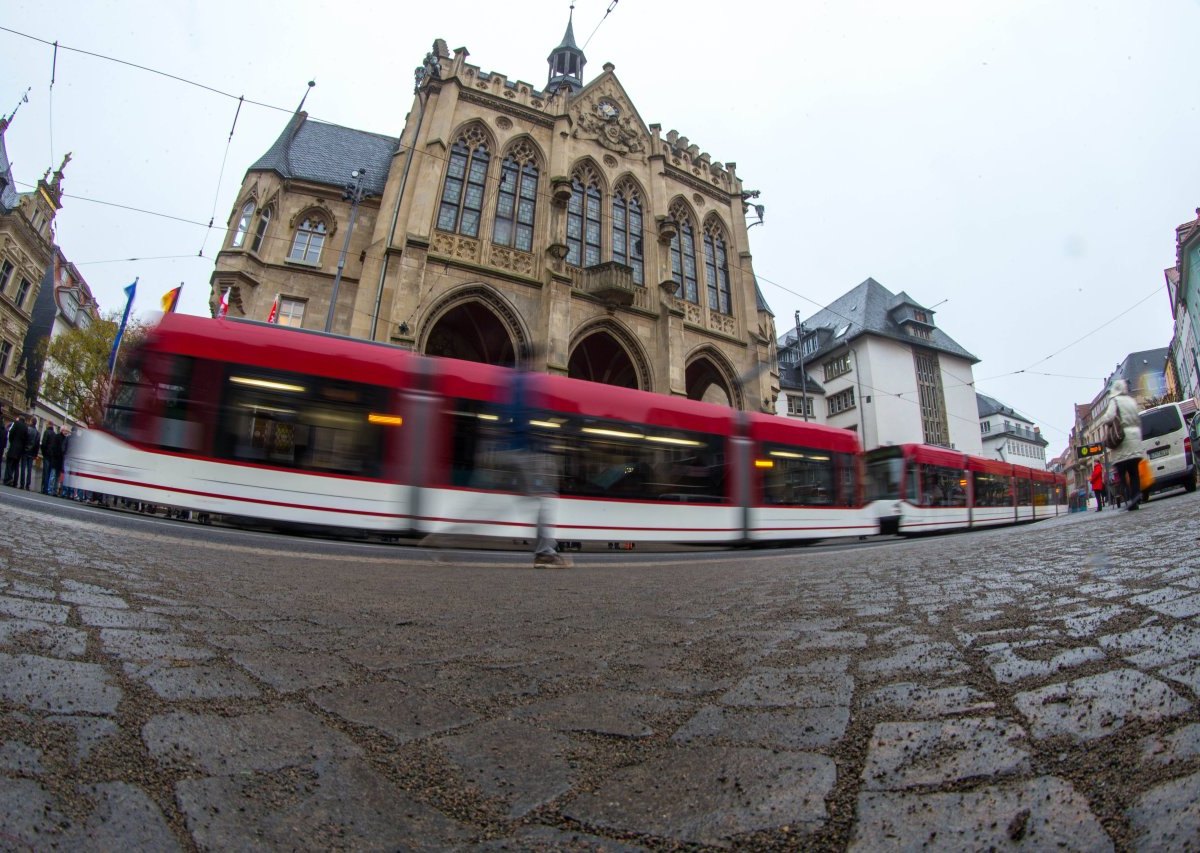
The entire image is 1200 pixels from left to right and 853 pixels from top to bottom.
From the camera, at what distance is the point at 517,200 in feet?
67.1

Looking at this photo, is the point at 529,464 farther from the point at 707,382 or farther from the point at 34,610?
the point at 707,382

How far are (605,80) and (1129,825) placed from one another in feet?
89.9

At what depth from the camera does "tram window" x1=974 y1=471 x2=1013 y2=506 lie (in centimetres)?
1714

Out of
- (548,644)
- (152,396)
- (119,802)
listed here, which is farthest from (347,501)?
(119,802)

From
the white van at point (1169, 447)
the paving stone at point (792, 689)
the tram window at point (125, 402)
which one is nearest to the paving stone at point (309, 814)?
the paving stone at point (792, 689)

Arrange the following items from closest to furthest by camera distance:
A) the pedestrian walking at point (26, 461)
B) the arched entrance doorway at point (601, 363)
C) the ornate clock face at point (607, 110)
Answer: the pedestrian walking at point (26, 461)
the arched entrance doorway at point (601, 363)
the ornate clock face at point (607, 110)

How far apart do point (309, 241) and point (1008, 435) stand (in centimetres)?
6778

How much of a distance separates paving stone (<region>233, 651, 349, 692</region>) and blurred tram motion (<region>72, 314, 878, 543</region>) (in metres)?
5.49

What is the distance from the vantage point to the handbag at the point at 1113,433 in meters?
8.72

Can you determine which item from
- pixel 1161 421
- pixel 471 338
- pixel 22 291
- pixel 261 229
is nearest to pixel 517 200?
pixel 471 338

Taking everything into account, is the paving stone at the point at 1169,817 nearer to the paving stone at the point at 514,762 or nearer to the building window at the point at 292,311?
the paving stone at the point at 514,762

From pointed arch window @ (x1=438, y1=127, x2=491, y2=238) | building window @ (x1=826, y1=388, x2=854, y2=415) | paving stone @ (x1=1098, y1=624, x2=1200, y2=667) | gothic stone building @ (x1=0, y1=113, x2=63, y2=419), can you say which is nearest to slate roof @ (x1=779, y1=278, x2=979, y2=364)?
building window @ (x1=826, y1=388, x2=854, y2=415)

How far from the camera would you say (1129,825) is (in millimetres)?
833

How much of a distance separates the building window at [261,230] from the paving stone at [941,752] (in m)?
22.4
